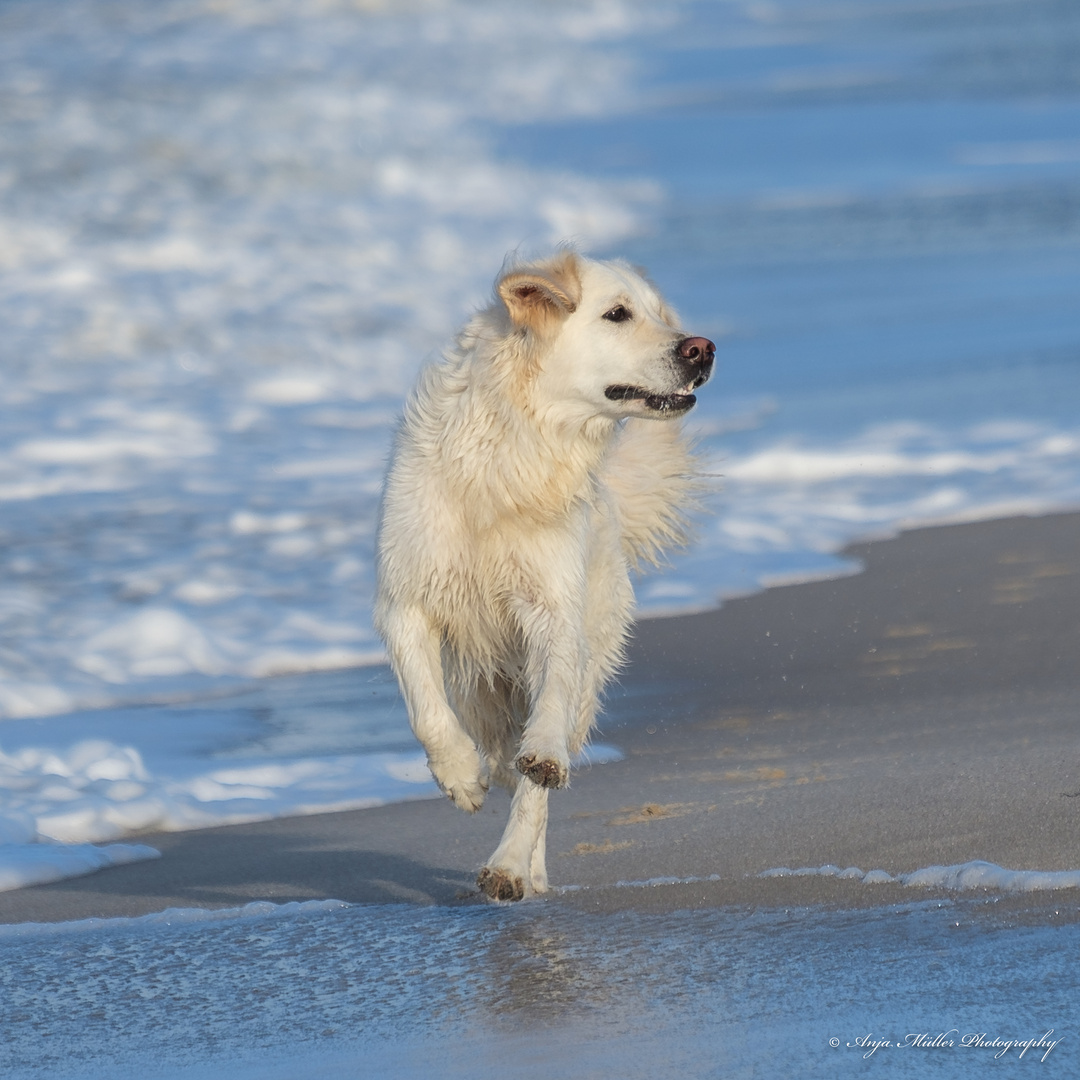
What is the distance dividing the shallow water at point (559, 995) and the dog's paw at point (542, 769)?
392 millimetres

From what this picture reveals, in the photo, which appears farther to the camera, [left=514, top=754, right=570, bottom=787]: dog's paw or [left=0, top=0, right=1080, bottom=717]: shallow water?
[left=0, top=0, right=1080, bottom=717]: shallow water

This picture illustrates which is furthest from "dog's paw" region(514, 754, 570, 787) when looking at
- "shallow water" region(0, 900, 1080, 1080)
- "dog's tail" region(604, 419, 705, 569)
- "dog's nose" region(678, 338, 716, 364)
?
"dog's tail" region(604, 419, 705, 569)

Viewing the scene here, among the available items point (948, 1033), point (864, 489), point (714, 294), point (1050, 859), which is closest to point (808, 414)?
point (864, 489)

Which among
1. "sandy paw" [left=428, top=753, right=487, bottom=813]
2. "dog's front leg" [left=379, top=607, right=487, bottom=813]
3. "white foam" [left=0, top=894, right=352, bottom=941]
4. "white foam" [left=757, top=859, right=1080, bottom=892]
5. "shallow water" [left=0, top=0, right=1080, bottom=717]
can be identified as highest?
"shallow water" [left=0, top=0, right=1080, bottom=717]

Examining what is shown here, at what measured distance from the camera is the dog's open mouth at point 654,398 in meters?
4.86

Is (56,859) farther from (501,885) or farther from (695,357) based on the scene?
(695,357)

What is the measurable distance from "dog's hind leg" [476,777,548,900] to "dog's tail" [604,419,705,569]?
4.79ft

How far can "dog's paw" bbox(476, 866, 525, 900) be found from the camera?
438 centimetres

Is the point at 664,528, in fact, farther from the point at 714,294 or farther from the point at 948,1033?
the point at 714,294

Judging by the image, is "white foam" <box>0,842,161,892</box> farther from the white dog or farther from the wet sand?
the white dog

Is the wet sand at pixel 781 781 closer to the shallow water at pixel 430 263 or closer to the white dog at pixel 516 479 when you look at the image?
the white dog at pixel 516 479

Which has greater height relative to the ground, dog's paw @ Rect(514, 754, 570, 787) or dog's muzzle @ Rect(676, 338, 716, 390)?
dog's muzzle @ Rect(676, 338, 716, 390)

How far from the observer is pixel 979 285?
51.6ft

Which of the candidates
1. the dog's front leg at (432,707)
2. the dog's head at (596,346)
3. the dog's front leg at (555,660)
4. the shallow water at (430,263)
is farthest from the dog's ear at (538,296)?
the shallow water at (430,263)
